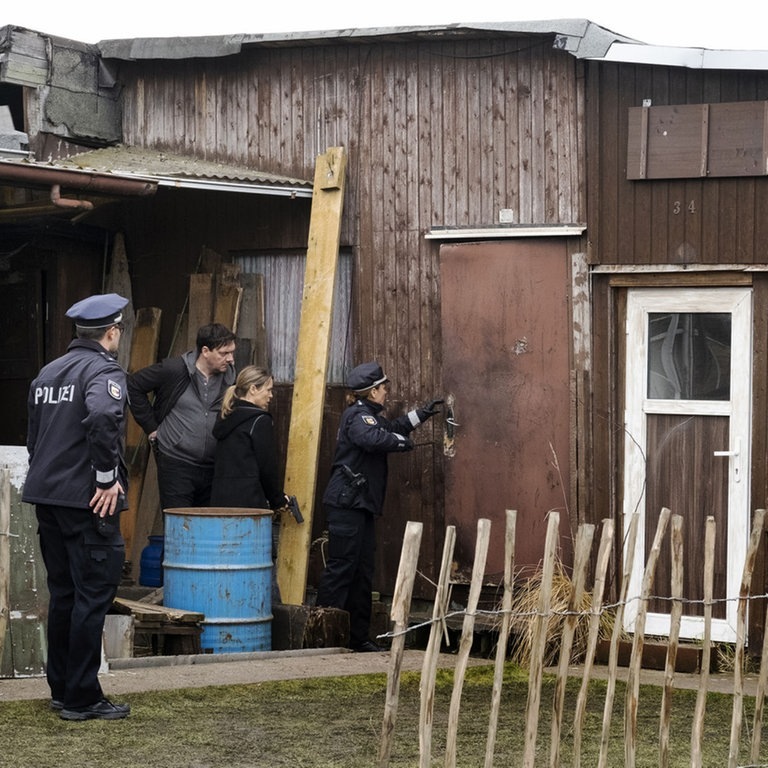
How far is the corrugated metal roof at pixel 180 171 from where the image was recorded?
31.5 feet

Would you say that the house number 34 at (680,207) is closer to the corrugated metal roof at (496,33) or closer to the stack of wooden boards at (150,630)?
the corrugated metal roof at (496,33)

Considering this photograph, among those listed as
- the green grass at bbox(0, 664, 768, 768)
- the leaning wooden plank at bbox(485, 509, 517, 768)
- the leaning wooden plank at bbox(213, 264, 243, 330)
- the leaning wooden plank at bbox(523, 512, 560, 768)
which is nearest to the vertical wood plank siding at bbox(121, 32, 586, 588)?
the leaning wooden plank at bbox(213, 264, 243, 330)

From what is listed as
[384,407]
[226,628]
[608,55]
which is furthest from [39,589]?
[608,55]

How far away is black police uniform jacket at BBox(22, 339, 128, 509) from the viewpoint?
6.69m

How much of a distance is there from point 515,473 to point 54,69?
4629mm

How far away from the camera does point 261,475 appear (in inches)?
380

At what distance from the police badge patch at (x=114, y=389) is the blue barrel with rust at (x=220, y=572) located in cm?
235

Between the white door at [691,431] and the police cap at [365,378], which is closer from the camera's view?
the white door at [691,431]

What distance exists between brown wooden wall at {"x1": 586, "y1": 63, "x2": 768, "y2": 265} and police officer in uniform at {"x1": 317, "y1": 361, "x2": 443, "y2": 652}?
5.54 feet

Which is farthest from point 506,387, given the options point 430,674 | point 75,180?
point 430,674

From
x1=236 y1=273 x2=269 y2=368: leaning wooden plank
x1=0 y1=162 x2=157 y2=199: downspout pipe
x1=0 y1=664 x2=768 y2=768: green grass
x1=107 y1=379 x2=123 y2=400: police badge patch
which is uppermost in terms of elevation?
x1=0 y1=162 x2=157 y2=199: downspout pipe

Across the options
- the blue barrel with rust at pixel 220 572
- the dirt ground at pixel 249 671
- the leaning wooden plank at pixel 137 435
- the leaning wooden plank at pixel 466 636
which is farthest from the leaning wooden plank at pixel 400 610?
the leaning wooden plank at pixel 137 435

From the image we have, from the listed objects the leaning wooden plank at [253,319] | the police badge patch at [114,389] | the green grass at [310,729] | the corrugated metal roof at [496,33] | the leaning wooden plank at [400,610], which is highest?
the corrugated metal roof at [496,33]

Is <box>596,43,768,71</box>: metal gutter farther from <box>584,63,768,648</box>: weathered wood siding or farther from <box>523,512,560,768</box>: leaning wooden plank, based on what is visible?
<box>523,512,560,768</box>: leaning wooden plank
